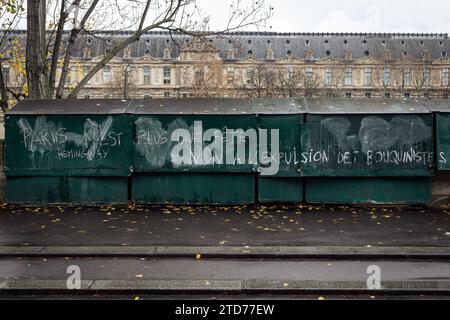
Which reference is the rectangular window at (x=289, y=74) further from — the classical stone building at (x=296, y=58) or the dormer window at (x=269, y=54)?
the classical stone building at (x=296, y=58)

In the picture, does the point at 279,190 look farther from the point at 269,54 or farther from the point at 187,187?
the point at 269,54

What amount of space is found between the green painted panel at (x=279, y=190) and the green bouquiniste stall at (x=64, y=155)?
2.84 metres

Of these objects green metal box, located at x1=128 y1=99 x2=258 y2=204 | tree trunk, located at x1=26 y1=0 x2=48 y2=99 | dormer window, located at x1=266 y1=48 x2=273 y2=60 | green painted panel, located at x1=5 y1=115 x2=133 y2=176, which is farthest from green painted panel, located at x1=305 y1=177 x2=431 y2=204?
dormer window, located at x1=266 y1=48 x2=273 y2=60

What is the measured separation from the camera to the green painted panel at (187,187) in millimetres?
10922

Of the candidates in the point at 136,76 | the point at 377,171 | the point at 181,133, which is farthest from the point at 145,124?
the point at 136,76

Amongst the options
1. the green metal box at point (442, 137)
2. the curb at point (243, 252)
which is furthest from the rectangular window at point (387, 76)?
the curb at point (243, 252)

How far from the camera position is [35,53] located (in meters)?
13.7

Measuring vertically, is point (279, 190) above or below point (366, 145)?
below

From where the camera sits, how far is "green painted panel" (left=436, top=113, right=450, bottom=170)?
10.7m

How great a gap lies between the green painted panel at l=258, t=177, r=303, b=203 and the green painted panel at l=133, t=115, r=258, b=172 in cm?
46

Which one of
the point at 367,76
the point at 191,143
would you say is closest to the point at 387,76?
the point at 367,76

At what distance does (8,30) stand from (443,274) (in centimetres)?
1623

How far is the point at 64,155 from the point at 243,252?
5459mm

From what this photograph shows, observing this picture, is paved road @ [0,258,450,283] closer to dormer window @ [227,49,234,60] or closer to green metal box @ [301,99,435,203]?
green metal box @ [301,99,435,203]
